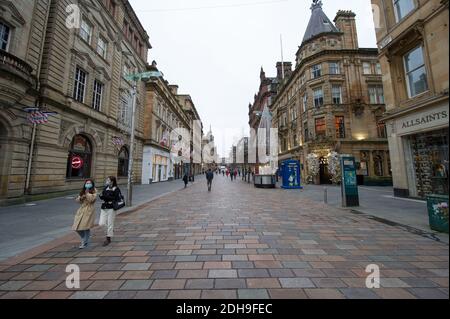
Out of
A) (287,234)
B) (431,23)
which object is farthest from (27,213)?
(431,23)

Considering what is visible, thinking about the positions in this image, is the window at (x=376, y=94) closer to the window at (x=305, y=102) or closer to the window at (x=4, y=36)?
the window at (x=305, y=102)

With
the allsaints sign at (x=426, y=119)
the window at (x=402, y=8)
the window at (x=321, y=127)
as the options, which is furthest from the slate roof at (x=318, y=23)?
the allsaints sign at (x=426, y=119)

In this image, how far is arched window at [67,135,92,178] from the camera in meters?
14.1

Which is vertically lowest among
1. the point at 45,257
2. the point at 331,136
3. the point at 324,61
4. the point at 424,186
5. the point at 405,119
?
the point at 45,257

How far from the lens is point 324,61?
24.1 m

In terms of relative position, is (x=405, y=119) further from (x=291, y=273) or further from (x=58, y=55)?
(x=58, y=55)

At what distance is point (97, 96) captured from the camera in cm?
1697

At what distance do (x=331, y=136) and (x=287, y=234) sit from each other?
21.3 metres

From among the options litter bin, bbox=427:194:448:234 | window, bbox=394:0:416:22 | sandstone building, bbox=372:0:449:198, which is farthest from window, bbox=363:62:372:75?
litter bin, bbox=427:194:448:234

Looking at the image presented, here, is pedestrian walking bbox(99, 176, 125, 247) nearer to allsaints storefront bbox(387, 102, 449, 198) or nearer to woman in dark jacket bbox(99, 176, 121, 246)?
woman in dark jacket bbox(99, 176, 121, 246)

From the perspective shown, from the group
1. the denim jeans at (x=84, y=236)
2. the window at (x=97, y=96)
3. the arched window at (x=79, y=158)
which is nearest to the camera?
the denim jeans at (x=84, y=236)

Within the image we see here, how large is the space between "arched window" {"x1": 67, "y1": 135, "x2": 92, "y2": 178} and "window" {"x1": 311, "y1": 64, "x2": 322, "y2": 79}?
2601 cm

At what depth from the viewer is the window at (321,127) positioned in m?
23.8

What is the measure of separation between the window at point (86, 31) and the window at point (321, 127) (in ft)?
80.9
